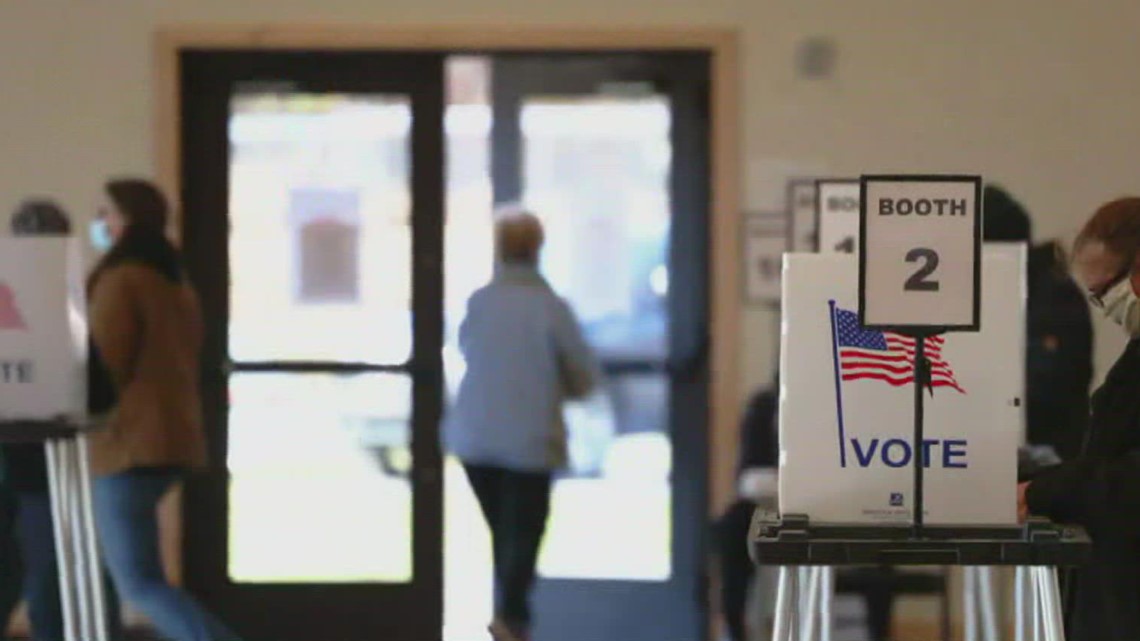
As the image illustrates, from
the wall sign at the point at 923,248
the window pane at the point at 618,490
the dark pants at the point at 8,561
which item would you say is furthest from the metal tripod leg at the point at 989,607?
the dark pants at the point at 8,561

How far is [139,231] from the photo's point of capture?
4.55 metres

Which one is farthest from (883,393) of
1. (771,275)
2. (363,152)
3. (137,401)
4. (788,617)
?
(363,152)

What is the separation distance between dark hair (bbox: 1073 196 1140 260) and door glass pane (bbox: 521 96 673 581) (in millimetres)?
2893

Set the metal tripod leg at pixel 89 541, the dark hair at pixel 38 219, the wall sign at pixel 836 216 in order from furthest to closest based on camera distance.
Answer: the dark hair at pixel 38 219
the metal tripod leg at pixel 89 541
the wall sign at pixel 836 216

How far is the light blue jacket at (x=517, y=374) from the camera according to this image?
5.12 m

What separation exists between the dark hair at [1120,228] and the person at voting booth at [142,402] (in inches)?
96.7

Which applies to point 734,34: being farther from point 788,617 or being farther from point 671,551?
point 788,617

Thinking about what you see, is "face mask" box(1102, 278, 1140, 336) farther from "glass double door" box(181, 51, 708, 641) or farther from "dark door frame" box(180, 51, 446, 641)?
"dark door frame" box(180, 51, 446, 641)

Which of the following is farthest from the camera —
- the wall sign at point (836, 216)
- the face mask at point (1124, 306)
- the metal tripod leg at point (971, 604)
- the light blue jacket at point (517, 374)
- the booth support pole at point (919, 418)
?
the light blue jacket at point (517, 374)

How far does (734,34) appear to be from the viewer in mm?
5652

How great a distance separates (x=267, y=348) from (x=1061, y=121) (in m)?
2.63

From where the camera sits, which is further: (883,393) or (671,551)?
(671,551)

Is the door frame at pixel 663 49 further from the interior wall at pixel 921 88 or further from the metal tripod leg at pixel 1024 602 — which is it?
the metal tripod leg at pixel 1024 602

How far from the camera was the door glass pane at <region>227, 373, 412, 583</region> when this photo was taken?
5.86 metres
